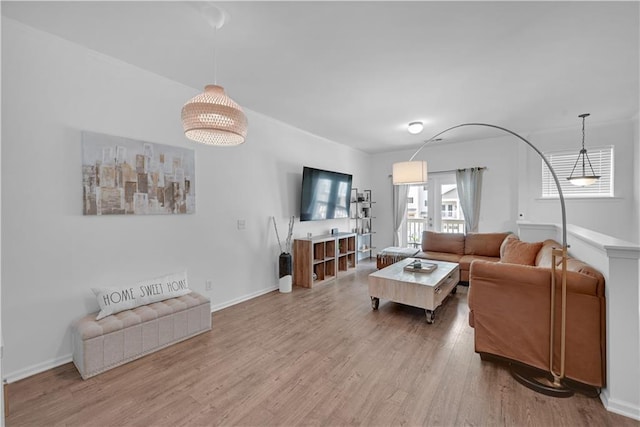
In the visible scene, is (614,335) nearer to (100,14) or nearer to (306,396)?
(306,396)

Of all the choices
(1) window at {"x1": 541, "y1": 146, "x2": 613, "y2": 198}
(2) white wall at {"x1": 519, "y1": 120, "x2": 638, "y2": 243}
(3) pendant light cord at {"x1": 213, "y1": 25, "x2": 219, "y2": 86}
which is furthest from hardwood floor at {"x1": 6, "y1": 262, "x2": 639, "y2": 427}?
(1) window at {"x1": 541, "y1": 146, "x2": 613, "y2": 198}

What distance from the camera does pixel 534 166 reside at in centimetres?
505

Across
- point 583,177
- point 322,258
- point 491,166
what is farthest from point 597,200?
point 322,258

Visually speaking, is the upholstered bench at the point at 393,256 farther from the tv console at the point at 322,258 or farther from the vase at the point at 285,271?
the vase at the point at 285,271

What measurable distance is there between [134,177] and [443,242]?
488 centimetres

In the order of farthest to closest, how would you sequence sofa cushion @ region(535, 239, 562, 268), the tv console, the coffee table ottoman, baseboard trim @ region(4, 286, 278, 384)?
the tv console
the coffee table ottoman
sofa cushion @ region(535, 239, 562, 268)
baseboard trim @ region(4, 286, 278, 384)

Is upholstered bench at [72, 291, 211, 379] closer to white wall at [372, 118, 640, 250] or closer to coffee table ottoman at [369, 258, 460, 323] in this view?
coffee table ottoman at [369, 258, 460, 323]

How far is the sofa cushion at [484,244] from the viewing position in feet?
15.6

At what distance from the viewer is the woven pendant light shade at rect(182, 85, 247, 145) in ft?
5.80

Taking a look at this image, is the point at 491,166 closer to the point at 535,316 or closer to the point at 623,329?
the point at 535,316

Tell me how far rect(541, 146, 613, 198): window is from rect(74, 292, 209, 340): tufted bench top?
5779mm

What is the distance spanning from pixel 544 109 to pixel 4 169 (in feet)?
19.0

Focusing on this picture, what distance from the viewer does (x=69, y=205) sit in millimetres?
2332

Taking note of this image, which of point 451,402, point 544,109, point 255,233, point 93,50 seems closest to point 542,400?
point 451,402
